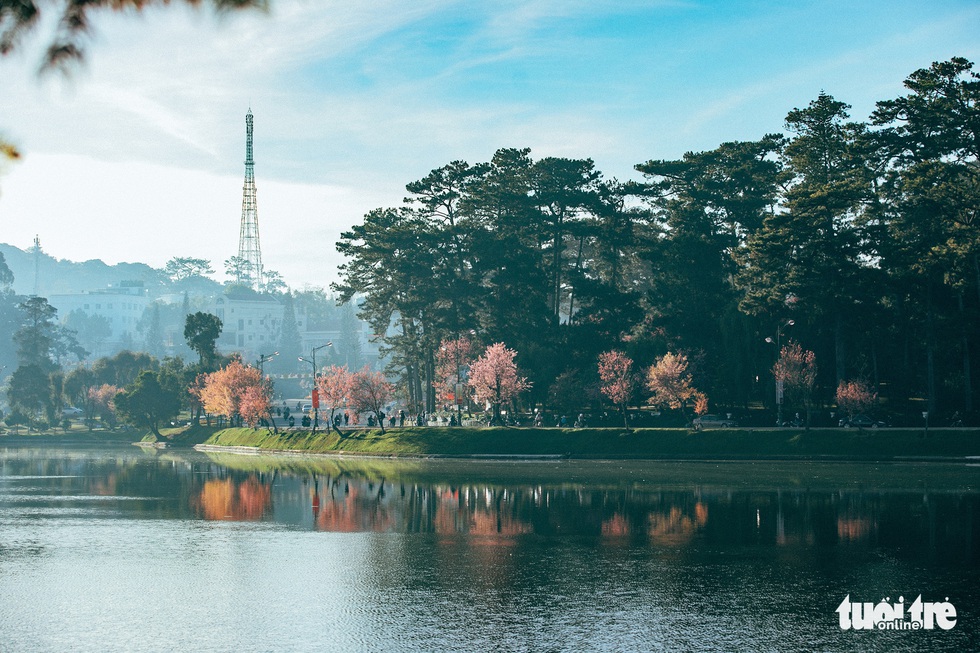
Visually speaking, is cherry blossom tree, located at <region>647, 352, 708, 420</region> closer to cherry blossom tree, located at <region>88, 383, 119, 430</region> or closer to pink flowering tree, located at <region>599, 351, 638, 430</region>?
pink flowering tree, located at <region>599, 351, 638, 430</region>

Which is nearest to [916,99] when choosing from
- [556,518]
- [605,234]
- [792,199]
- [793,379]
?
[792,199]

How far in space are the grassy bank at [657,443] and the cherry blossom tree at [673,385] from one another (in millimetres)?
6715

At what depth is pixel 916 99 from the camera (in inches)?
3241

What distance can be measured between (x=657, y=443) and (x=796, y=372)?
12.4 metres

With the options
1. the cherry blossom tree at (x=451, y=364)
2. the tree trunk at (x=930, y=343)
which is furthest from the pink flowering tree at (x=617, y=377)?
the tree trunk at (x=930, y=343)

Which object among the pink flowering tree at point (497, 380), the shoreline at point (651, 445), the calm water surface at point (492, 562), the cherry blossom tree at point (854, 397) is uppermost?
the pink flowering tree at point (497, 380)

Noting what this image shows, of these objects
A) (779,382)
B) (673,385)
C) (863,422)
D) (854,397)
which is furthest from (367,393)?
(863,422)

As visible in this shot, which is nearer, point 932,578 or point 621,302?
point 932,578

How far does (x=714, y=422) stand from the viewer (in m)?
85.2

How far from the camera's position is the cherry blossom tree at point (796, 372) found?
80938 millimetres

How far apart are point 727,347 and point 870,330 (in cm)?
1151

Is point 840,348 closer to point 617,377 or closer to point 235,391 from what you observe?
point 617,377

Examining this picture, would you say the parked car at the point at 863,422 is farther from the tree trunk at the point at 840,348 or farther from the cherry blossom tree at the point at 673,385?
the cherry blossom tree at the point at 673,385

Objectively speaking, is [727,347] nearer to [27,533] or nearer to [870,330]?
[870,330]
